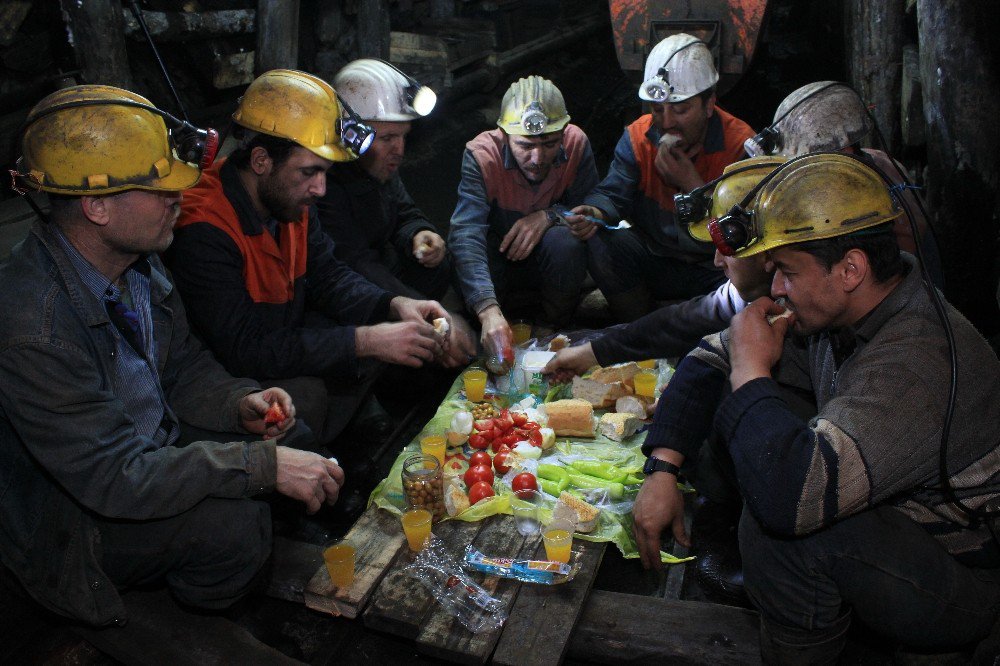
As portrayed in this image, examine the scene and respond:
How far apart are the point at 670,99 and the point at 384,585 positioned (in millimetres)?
3448

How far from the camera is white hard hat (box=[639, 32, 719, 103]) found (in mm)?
4949

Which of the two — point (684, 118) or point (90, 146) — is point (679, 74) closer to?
point (684, 118)

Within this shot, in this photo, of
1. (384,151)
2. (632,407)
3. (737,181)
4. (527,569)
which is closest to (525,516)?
(527,569)

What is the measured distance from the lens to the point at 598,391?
4.04 m

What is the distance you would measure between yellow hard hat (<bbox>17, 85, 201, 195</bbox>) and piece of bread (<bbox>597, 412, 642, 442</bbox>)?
221 centimetres

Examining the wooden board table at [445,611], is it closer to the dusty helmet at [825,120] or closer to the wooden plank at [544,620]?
the wooden plank at [544,620]

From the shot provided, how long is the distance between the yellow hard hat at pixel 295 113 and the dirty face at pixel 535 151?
1.46 metres

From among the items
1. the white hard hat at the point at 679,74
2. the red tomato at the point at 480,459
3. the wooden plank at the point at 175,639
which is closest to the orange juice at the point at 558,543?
the red tomato at the point at 480,459

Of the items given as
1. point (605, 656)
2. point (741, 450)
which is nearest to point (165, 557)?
point (605, 656)

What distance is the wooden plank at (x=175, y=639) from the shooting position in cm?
282

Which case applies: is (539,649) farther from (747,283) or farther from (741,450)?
(747,283)

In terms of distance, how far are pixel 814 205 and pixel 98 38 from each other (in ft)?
14.1

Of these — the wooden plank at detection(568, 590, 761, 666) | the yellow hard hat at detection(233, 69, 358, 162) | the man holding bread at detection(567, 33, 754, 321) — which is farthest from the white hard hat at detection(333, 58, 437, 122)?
the wooden plank at detection(568, 590, 761, 666)

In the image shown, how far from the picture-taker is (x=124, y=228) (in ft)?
9.25
